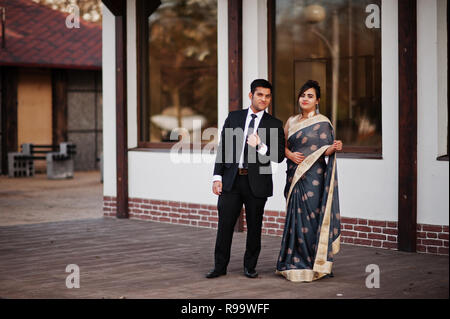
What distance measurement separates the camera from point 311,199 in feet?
23.3

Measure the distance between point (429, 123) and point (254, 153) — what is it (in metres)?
2.35

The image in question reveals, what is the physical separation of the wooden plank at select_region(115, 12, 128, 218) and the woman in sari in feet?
16.2

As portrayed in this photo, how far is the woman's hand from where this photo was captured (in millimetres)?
7113

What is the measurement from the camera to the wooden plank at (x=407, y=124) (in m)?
8.41

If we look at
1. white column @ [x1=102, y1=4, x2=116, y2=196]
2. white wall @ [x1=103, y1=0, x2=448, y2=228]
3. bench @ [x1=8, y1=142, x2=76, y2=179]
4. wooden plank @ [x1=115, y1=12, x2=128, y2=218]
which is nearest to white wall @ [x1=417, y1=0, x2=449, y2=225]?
white wall @ [x1=103, y1=0, x2=448, y2=228]

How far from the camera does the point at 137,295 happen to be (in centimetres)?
639

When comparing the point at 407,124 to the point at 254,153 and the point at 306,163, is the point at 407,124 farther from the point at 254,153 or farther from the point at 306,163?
the point at 254,153

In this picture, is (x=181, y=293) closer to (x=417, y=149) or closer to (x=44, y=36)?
(x=417, y=149)

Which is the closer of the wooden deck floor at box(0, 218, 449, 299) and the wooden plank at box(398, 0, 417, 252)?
the wooden deck floor at box(0, 218, 449, 299)

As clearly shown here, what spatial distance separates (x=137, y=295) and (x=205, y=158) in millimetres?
4566

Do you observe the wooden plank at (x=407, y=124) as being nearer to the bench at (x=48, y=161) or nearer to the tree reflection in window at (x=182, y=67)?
the tree reflection in window at (x=182, y=67)

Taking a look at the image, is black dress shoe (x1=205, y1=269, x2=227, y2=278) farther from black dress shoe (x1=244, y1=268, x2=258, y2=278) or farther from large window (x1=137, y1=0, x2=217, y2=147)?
large window (x1=137, y1=0, x2=217, y2=147)

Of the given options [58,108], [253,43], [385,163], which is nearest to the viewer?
[385,163]

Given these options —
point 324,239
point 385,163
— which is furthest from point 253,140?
point 385,163
